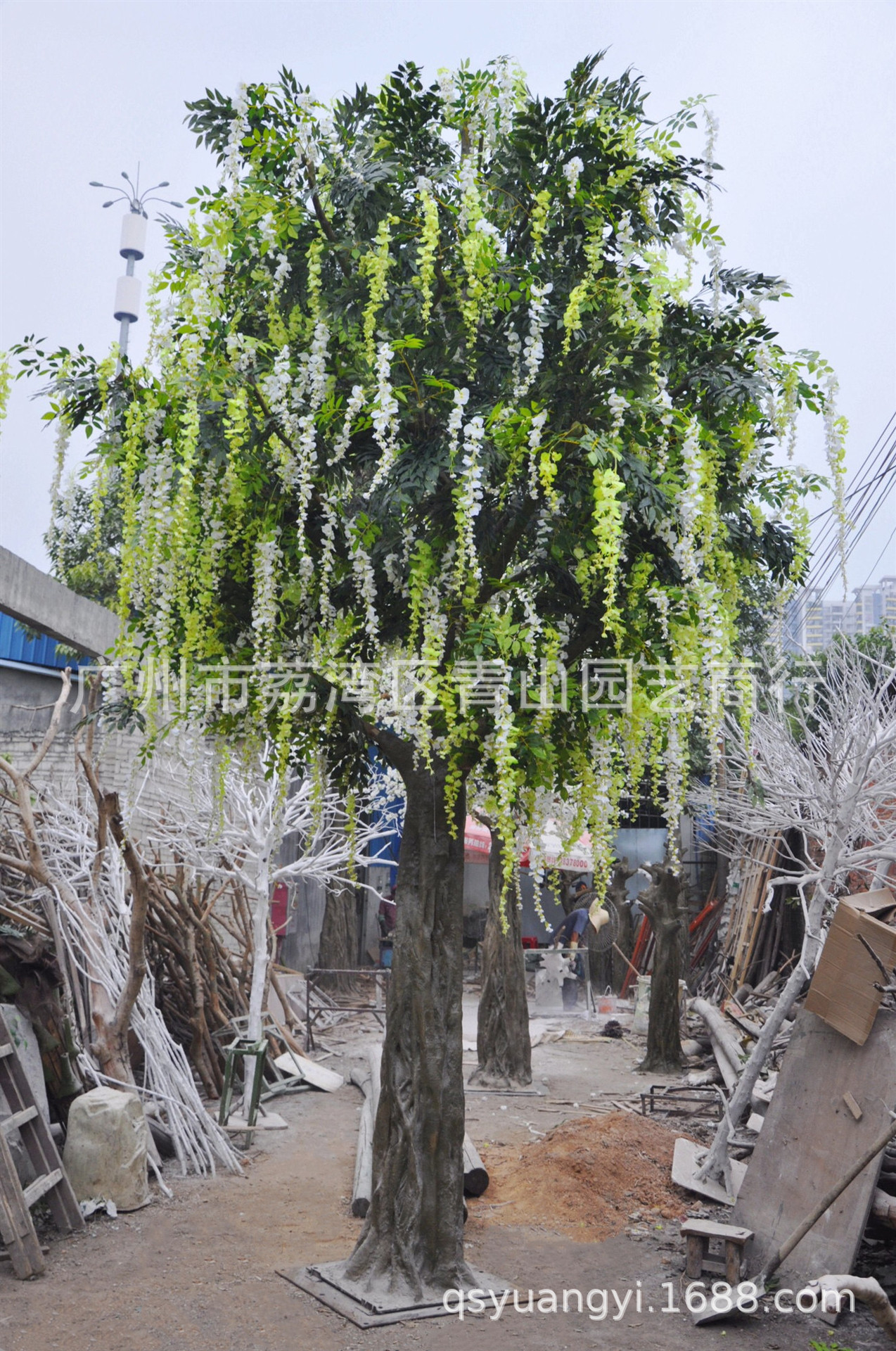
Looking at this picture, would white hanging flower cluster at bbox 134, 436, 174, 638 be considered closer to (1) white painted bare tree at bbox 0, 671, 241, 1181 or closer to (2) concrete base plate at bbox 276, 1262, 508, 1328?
(1) white painted bare tree at bbox 0, 671, 241, 1181

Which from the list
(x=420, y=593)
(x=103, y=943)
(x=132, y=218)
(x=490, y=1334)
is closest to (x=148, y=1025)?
(x=103, y=943)

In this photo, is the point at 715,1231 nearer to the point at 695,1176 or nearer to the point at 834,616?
the point at 695,1176

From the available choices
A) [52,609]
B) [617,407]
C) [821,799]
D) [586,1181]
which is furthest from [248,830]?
[617,407]

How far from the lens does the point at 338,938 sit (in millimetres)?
17031

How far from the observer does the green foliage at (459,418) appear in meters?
4.76

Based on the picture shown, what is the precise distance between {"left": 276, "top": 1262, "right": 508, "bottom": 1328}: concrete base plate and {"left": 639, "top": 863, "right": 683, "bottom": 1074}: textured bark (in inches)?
242

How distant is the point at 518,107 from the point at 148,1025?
661cm

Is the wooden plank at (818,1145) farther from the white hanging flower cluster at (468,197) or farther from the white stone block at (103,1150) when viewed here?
the white hanging flower cluster at (468,197)

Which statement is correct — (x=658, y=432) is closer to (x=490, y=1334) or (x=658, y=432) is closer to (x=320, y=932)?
(x=490, y=1334)

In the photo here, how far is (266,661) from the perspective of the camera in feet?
16.8

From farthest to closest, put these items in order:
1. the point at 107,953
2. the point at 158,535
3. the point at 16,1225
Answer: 1. the point at 107,953
2. the point at 16,1225
3. the point at 158,535

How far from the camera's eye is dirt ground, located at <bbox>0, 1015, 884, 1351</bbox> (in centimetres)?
491

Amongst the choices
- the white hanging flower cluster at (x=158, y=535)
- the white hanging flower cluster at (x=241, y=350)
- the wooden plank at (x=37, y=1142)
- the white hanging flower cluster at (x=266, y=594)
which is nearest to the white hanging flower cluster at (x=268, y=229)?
the white hanging flower cluster at (x=241, y=350)

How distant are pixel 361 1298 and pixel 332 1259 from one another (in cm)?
78
